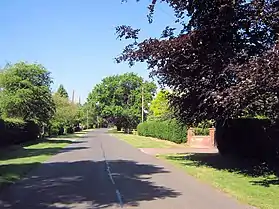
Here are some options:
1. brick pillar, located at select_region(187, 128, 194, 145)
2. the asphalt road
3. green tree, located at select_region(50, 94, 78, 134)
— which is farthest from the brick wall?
green tree, located at select_region(50, 94, 78, 134)

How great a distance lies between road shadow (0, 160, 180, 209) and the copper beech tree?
12.0 feet

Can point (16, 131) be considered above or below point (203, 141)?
above

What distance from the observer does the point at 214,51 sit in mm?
16828

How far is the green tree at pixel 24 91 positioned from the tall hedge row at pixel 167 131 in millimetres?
12611

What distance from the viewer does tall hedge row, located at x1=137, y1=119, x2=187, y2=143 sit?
41781 millimetres

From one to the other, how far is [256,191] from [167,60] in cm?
745

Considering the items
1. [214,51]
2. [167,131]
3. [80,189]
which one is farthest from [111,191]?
[167,131]

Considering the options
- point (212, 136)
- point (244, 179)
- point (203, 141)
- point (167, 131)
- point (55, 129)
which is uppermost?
point (55, 129)

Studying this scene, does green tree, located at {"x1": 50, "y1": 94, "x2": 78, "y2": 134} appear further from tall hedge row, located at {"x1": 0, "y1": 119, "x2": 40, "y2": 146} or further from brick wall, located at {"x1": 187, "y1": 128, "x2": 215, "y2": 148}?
brick wall, located at {"x1": 187, "y1": 128, "x2": 215, "y2": 148}

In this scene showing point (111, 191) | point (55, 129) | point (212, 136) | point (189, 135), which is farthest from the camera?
point (55, 129)

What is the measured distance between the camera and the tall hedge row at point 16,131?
3128 cm

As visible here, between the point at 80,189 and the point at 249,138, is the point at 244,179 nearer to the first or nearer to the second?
the point at 80,189

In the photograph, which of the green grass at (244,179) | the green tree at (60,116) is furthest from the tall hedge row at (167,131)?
the green tree at (60,116)

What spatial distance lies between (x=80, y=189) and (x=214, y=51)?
762 cm
